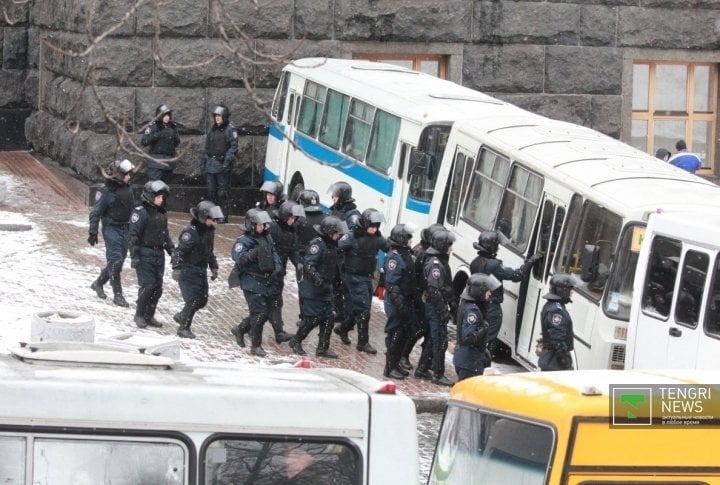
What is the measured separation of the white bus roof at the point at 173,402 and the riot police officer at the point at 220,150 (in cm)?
1520

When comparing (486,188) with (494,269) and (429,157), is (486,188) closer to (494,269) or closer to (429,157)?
(429,157)

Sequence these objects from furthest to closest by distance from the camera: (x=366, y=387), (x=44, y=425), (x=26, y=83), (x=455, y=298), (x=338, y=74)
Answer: (x=26, y=83) < (x=338, y=74) < (x=455, y=298) < (x=366, y=387) < (x=44, y=425)

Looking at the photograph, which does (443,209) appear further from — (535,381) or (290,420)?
(290,420)

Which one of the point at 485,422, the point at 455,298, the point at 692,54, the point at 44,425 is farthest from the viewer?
the point at 692,54

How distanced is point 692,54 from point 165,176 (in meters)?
8.92

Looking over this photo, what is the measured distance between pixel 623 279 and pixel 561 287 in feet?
2.03

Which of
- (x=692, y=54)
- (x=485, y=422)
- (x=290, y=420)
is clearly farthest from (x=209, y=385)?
(x=692, y=54)

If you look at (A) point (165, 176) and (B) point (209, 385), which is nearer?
(B) point (209, 385)

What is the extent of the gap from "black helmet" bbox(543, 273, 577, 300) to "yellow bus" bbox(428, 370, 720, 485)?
596 cm

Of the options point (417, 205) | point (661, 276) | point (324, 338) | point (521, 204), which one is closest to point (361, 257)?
point (324, 338)

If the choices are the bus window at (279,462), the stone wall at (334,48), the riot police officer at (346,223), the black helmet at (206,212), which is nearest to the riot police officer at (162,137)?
the stone wall at (334,48)

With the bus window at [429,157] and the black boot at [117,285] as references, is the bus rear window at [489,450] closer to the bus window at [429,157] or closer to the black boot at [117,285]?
the black boot at [117,285]

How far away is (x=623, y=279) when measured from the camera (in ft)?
46.4

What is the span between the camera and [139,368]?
697 centimetres
